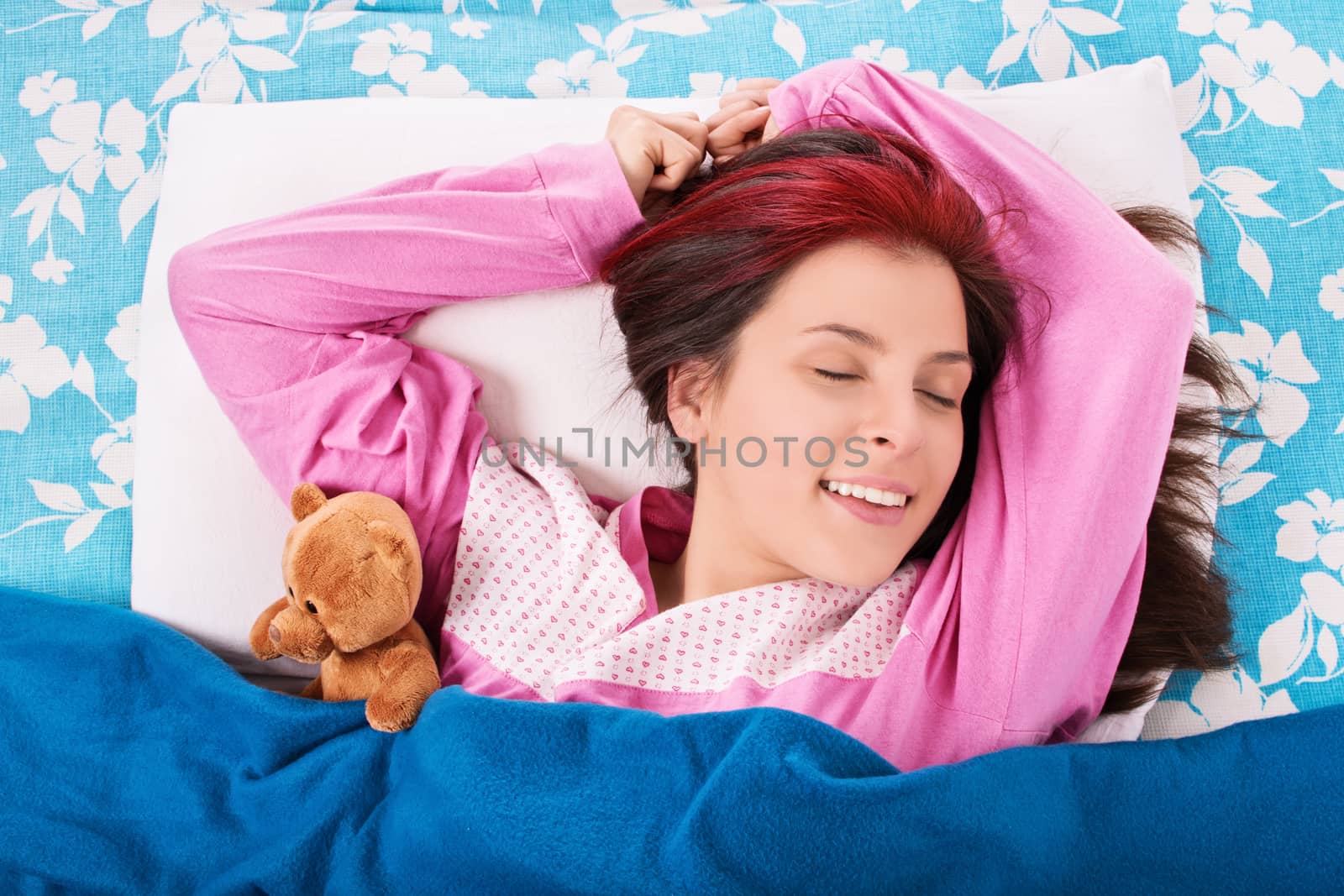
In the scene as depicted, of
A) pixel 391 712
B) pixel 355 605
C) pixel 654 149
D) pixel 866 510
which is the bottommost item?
pixel 391 712

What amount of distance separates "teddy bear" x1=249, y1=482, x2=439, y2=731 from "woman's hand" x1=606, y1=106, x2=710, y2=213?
1.50 ft

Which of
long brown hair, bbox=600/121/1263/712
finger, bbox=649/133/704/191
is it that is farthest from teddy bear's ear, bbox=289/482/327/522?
finger, bbox=649/133/704/191

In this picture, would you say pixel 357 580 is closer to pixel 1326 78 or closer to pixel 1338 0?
pixel 1326 78

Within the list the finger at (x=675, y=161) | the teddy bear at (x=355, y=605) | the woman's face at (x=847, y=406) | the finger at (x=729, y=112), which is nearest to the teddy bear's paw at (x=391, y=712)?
the teddy bear at (x=355, y=605)

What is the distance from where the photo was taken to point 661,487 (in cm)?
125

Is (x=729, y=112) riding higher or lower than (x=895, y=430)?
higher

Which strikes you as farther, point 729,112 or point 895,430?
point 729,112

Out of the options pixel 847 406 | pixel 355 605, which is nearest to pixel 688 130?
pixel 847 406

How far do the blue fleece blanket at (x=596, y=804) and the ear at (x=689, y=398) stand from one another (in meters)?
0.33

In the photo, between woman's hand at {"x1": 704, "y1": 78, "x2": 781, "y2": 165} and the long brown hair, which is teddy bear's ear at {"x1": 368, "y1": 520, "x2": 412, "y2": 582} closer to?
the long brown hair

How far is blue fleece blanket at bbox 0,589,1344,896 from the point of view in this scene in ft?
2.88

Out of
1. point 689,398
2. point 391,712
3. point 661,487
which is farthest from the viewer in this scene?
point 661,487

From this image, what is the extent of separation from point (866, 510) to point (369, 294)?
59cm

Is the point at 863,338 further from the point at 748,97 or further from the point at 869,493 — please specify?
the point at 748,97
